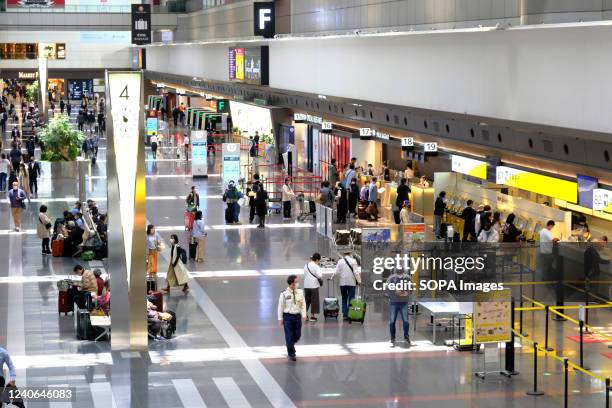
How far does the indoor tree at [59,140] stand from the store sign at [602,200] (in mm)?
25056

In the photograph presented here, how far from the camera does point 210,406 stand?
1483 cm

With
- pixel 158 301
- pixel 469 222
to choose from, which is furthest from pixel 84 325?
pixel 469 222

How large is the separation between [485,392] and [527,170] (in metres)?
10.8

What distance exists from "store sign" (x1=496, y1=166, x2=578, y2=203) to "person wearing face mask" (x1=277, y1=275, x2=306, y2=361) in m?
8.29

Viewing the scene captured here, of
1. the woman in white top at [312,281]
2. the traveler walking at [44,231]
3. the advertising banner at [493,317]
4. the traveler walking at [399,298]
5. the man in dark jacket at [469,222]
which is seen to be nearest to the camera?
the advertising banner at [493,317]

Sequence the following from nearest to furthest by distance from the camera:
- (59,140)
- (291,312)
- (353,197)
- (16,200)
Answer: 1. (291,312)
2. (16,200)
3. (353,197)
4. (59,140)

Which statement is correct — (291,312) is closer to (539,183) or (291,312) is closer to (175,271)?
(175,271)

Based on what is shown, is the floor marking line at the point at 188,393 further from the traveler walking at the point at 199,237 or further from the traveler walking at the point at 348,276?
the traveler walking at the point at 199,237

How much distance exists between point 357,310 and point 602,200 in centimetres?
509

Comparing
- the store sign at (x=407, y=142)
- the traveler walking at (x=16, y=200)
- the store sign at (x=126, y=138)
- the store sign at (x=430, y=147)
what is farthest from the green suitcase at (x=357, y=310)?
the traveler walking at (x=16, y=200)

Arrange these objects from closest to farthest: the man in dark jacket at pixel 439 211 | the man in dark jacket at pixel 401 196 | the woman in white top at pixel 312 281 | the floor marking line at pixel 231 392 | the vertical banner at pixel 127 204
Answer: the floor marking line at pixel 231 392 → the vertical banner at pixel 127 204 → the woman in white top at pixel 312 281 → the man in dark jacket at pixel 439 211 → the man in dark jacket at pixel 401 196

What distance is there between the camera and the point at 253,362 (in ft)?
56.0

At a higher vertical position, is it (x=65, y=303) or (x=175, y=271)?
(x=175, y=271)

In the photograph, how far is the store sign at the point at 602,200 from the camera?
20.8 meters
